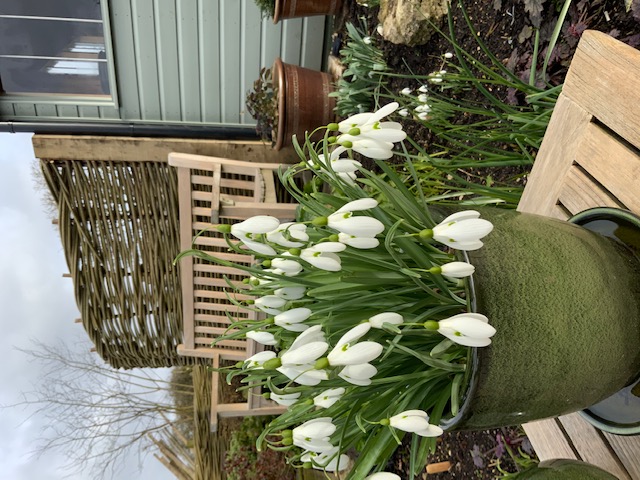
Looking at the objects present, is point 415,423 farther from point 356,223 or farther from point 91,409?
point 91,409

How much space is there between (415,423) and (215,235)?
2830 mm

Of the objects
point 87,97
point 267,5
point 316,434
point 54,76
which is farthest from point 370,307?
point 54,76

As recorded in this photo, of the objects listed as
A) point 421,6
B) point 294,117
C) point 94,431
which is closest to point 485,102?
point 421,6

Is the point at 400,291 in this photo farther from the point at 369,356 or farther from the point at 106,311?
Answer: the point at 106,311

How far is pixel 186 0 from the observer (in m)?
3.04

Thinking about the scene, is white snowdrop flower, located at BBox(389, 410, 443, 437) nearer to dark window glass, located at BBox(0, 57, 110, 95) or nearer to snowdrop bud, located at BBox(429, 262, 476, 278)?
snowdrop bud, located at BBox(429, 262, 476, 278)

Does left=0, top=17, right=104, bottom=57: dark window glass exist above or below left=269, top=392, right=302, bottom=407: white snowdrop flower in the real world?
below

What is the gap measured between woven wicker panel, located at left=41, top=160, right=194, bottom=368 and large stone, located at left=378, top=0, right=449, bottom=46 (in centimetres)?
171

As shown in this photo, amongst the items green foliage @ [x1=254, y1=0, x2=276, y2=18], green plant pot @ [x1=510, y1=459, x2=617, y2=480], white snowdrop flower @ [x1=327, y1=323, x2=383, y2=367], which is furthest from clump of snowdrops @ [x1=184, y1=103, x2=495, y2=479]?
green foliage @ [x1=254, y1=0, x2=276, y2=18]

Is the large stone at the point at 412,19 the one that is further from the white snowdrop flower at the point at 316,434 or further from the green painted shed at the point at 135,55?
the white snowdrop flower at the point at 316,434

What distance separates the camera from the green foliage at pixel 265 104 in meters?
2.91

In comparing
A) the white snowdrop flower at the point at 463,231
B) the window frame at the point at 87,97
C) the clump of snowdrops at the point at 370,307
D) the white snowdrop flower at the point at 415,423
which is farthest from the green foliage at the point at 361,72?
the white snowdrop flower at the point at 415,423

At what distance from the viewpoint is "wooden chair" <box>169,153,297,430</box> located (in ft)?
8.52

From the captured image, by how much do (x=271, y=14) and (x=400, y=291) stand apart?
2.75 metres
